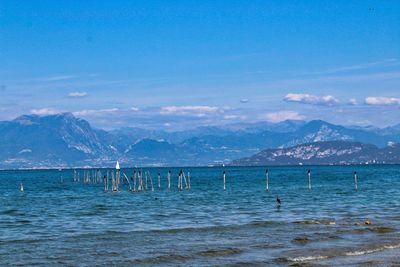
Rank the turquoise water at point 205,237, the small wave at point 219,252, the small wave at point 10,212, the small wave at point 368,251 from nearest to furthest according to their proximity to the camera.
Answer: the turquoise water at point 205,237 < the small wave at point 368,251 < the small wave at point 219,252 < the small wave at point 10,212

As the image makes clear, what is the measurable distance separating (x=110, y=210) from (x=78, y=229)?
24.5 m

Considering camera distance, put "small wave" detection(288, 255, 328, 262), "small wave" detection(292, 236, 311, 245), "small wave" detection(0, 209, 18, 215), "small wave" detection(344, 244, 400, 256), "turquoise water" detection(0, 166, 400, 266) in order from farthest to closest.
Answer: "small wave" detection(0, 209, 18, 215) → "small wave" detection(292, 236, 311, 245) → "small wave" detection(344, 244, 400, 256) → "turquoise water" detection(0, 166, 400, 266) → "small wave" detection(288, 255, 328, 262)

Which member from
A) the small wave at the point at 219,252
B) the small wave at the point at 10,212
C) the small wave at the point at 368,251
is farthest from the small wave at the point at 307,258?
the small wave at the point at 10,212

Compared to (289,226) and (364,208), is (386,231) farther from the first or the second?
(364,208)

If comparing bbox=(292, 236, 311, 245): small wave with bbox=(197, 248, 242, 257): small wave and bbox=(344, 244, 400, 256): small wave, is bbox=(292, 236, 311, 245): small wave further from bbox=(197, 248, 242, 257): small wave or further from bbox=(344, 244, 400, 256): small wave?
bbox=(197, 248, 242, 257): small wave

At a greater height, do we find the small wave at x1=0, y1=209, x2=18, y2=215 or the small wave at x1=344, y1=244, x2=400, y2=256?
the small wave at x1=0, y1=209, x2=18, y2=215

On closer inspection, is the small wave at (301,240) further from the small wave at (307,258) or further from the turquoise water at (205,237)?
the small wave at (307,258)

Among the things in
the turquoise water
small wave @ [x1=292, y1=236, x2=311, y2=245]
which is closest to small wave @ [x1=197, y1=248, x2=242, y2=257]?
the turquoise water

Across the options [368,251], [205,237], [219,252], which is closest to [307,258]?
[368,251]

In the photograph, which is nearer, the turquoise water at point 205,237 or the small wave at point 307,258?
the small wave at point 307,258

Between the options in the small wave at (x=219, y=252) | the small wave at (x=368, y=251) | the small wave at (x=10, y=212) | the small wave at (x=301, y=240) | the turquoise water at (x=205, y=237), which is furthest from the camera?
the small wave at (x=10, y=212)

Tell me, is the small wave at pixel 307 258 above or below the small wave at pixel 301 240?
below

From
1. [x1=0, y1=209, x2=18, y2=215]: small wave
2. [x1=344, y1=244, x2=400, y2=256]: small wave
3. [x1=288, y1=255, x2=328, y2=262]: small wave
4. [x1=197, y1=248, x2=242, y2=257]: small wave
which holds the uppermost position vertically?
[x1=0, y1=209, x2=18, y2=215]: small wave

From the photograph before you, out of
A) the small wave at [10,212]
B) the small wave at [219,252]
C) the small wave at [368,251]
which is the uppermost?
the small wave at [10,212]
